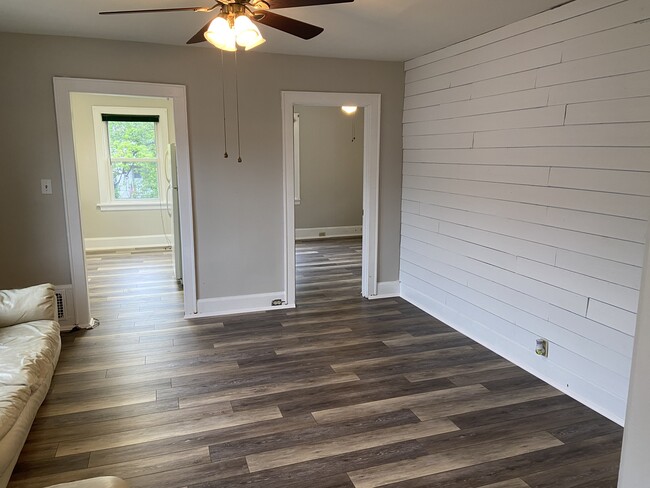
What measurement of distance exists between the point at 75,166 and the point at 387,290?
3.25m

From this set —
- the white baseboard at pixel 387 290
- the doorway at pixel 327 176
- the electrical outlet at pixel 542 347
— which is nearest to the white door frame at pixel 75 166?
the white baseboard at pixel 387 290

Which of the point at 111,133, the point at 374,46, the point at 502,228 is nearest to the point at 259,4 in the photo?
the point at 374,46

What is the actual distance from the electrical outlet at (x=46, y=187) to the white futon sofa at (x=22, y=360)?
1.06m

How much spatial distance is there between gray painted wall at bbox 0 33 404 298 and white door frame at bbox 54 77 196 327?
6cm

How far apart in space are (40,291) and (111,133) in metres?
5.03

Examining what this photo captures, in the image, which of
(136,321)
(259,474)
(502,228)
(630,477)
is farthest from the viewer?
(136,321)

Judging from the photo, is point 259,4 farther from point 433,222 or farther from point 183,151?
point 433,222

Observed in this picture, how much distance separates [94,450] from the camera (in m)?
2.46

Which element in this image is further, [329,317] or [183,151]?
[329,317]

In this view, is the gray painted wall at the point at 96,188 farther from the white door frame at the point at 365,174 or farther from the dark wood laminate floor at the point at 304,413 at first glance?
the dark wood laminate floor at the point at 304,413

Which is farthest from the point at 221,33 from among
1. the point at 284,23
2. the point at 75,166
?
the point at 75,166

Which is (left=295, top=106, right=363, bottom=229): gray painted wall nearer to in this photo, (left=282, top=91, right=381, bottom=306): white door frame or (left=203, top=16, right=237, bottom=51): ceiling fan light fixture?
(left=282, top=91, right=381, bottom=306): white door frame

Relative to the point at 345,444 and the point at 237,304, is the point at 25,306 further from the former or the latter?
the point at 345,444

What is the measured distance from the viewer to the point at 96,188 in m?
7.49
